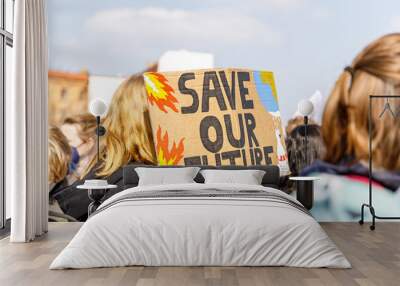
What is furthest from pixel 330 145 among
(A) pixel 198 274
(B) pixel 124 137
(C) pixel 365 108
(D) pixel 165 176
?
(A) pixel 198 274

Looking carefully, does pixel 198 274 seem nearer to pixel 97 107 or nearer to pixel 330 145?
pixel 97 107

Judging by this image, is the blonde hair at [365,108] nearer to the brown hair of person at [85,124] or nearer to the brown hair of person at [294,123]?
the brown hair of person at [294,123]

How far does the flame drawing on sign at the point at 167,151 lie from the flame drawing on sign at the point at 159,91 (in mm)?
364

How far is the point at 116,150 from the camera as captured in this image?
743 cm

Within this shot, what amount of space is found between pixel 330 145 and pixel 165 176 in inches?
86.1

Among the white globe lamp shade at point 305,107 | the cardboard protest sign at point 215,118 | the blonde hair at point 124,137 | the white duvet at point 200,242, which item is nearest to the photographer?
the white duvet at point 200,242

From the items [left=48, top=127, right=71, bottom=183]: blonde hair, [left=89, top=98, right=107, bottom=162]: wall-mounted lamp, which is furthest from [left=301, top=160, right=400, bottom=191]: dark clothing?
[left=48, top=127, right=71, bottom=183]: blonde hair

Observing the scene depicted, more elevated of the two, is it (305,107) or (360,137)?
(305,107)

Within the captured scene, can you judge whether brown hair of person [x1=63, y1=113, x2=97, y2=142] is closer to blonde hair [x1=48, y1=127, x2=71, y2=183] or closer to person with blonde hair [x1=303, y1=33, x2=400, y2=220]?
blonde hair [x1=48, y1=127, x2=71, y2=183]

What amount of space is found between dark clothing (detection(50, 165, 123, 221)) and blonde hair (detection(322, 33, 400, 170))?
2.68 meters

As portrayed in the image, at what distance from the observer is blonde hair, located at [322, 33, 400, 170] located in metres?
7.43

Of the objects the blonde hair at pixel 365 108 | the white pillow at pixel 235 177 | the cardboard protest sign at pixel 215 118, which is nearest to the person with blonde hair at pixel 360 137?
the blonde hair at pixel 365 108

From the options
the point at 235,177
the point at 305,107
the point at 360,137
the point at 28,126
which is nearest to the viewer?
the point at 28,126

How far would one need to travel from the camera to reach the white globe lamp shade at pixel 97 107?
7188 mm
